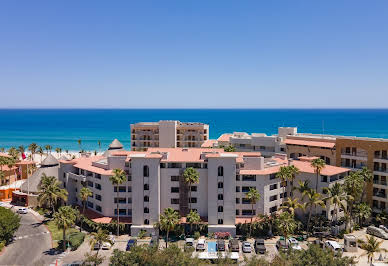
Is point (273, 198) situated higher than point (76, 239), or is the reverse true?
point (273, 198)

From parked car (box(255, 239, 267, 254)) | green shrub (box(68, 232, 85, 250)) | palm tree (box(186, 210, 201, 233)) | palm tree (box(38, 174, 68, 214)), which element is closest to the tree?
palm tree (box(38, 174, 68, 214))

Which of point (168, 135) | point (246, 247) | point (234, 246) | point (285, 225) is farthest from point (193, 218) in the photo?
point (168, 135)

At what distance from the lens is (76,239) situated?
58969 mm

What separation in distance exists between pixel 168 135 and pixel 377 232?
264 ft

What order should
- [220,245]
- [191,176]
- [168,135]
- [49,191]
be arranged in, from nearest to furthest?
[220,245], [191,176], [49,191], [168,135]

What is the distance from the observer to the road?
53353 millimetres

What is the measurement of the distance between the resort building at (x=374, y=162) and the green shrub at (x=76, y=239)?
58961mm

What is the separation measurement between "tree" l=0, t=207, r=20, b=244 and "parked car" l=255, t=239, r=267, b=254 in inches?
1738

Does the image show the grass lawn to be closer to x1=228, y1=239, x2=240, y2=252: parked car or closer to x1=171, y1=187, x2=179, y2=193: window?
x1=171, y1=187, x2=179, y2=193: window

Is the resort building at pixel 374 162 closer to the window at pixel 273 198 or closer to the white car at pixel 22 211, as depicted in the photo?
the window at pixel 273 198

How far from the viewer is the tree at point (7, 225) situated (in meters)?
57.6

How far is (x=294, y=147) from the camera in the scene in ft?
289

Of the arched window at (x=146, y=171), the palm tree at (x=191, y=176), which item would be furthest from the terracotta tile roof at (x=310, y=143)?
the arched window at (x=146, y=171)

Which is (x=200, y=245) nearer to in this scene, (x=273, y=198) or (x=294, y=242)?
(x=294, y=242)
